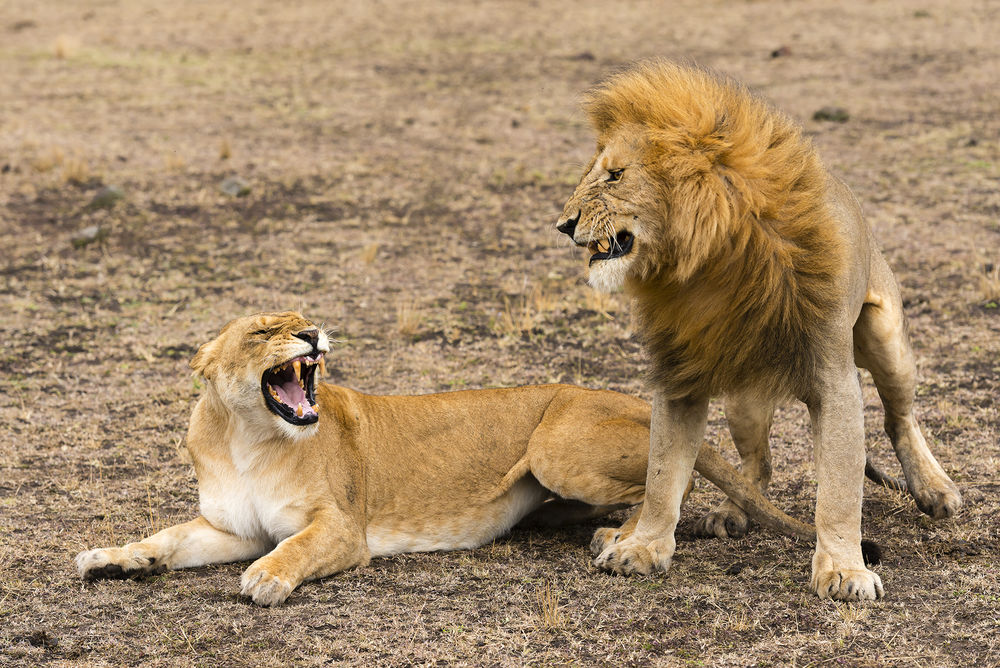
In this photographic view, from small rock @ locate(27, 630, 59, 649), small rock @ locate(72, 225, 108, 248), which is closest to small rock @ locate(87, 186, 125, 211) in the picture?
small rock @ locate(72, 225, 108, 248)

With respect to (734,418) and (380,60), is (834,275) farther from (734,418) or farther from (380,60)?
(380,60)

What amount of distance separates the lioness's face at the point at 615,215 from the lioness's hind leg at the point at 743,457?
3.55 ft

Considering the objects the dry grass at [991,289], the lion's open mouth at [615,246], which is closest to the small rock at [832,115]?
the dry grass at [991,289]

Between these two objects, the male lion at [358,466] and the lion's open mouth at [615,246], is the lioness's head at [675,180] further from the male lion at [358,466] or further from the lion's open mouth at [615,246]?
the male lion at [358,466]

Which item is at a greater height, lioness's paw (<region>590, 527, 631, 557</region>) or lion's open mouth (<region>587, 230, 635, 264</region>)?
lion's open mouth (<region>587, 230, 635, 264</region>)

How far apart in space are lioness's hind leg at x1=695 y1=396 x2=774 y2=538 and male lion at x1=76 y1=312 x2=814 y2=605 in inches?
11.6

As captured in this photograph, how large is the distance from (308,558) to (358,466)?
21.3 inches

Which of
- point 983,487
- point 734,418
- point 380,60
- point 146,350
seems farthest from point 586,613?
point 380,60

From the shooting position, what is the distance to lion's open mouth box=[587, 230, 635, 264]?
12.7ft

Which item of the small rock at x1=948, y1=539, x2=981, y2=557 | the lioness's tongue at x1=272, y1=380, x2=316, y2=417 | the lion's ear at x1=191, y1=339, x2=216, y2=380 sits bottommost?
the small rock at x1=948, y1=539, x2=981, y2=557

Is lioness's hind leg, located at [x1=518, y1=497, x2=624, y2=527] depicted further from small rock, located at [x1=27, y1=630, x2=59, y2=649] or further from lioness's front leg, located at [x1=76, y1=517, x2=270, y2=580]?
small rock, located at [x1=27, y1=630, x2=59, y2=649]

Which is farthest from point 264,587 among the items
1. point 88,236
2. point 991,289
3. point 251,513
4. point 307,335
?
point 88,236

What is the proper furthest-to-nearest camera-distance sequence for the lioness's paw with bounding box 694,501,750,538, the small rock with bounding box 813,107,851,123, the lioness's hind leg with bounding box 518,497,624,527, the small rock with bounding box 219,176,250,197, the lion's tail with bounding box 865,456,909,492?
1. the small rock with bounding box 813,107,851,123
2. the small rock with bounding box 219,176,250,197
3. the lion's tail with bounding box 865,456,909,492
4. the lioness's hind leg with bounding box 518,497,624,527
5. the lioness's paw with bounding box 694,501,750,538

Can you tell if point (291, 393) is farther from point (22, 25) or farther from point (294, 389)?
point (22, 25)
